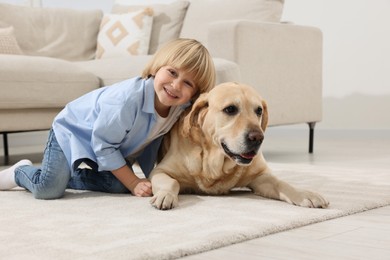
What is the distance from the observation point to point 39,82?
3047 millimetres

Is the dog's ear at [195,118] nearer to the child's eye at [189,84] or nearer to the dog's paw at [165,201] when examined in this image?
the child's eye at [189,84]

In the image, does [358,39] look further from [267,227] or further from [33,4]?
[267,227]

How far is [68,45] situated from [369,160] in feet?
6.97

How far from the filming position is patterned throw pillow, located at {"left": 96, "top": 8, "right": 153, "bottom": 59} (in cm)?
390

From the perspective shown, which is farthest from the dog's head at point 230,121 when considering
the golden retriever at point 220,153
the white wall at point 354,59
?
the white wall at point 354,59

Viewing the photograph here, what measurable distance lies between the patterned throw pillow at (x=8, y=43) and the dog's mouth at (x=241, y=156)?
217 centimetres

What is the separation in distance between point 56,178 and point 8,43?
6.09 ft

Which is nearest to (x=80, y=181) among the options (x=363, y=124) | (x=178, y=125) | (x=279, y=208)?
(x=178, y=125)

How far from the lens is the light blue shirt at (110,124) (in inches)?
77.4

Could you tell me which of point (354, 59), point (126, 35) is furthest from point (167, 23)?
point (354, 59)

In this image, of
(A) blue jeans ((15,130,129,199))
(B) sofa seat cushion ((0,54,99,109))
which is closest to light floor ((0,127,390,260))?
(A) blue jeans ((15,130,129,199))

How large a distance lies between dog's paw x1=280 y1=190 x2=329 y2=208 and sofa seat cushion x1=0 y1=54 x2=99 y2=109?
5.40 feet

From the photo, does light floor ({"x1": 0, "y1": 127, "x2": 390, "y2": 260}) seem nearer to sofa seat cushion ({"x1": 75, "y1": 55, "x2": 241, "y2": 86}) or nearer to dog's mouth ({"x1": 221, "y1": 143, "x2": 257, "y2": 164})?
dog's mouth ({"x1": 221, "y1": 143, "x2": 257, "y2": 164})

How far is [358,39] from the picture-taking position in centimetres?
471
